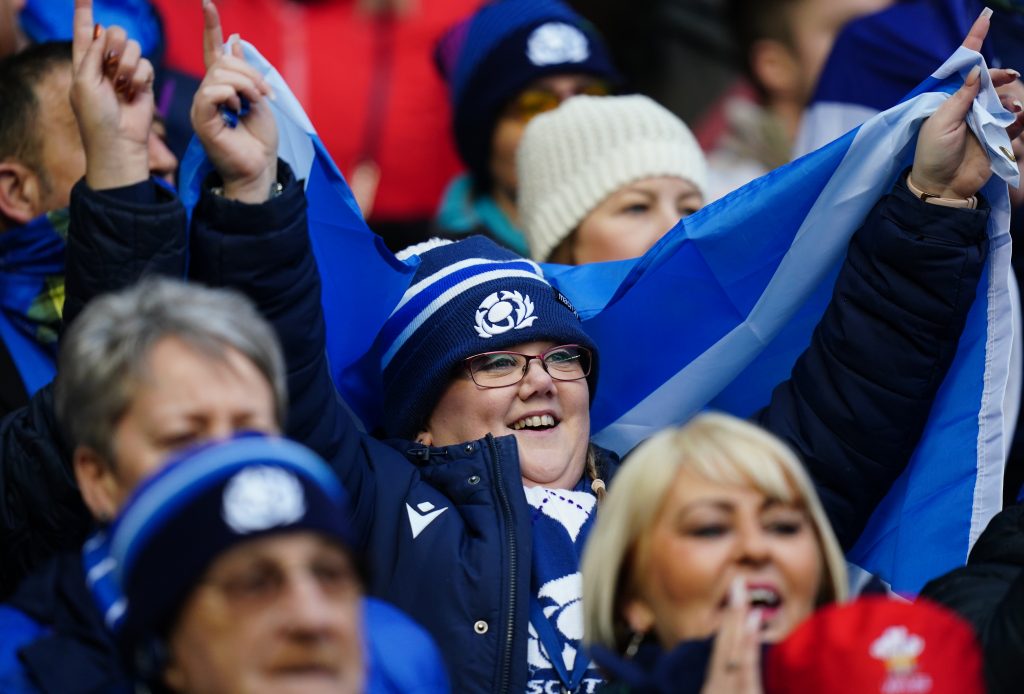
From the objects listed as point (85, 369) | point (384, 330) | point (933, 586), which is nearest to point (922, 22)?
point (384, 330)

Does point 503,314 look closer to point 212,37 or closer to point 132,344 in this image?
point 212,37

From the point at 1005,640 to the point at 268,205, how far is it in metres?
1.67

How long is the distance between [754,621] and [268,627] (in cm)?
77

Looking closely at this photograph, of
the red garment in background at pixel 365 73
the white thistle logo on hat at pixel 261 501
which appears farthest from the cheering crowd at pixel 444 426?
the red garment in background at pixel 365 73

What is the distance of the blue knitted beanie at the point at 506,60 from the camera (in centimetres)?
553

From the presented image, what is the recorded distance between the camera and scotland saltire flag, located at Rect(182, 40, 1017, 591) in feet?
12.5

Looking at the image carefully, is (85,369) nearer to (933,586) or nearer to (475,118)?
(933,586)

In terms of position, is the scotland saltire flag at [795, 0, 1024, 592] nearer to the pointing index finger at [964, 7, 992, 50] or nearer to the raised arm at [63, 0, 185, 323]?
the pointing index finger at [964, 7, 992, 50]

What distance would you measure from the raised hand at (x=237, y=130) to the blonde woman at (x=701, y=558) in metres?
1.08

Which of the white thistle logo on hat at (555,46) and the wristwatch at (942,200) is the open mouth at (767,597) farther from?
the white thistle logo on hat at (555,46)

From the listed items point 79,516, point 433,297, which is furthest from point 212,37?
point 79,516

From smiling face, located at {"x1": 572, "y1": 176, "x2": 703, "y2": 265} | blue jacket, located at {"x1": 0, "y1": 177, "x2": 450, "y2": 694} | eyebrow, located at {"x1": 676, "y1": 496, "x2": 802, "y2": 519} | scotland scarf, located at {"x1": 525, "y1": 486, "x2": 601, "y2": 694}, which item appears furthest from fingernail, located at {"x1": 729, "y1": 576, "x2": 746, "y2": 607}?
smiling face, located at {"x1": 572, "y1": 176, "x2": 703, "y2": 265}

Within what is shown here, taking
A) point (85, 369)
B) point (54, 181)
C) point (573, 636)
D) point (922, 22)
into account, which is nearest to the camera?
point (85, 369)

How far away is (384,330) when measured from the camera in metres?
4.08
